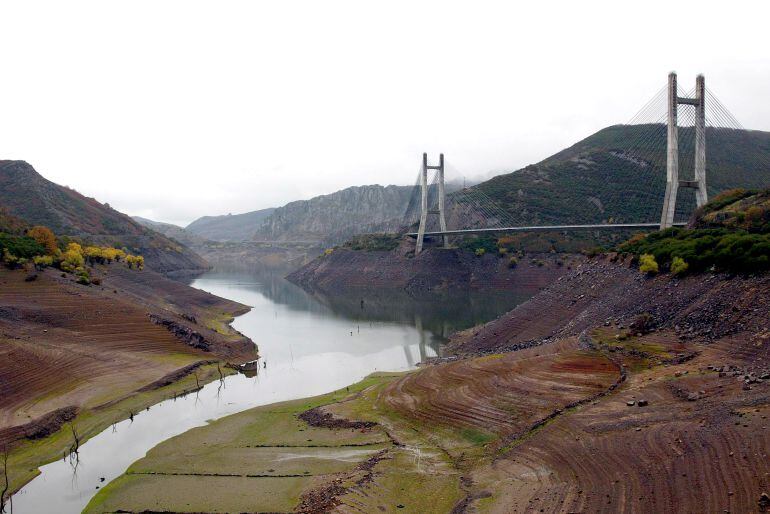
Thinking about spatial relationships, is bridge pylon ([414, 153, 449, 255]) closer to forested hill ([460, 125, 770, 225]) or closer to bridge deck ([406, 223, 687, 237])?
bridge deck ([406, 223, 687, 237])

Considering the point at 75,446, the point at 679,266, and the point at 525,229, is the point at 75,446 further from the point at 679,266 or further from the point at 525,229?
the point at 525,229

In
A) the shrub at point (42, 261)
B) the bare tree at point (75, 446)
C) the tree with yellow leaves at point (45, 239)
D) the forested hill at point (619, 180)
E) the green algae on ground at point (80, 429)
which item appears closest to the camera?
the green algae on ground at point (80, 429)

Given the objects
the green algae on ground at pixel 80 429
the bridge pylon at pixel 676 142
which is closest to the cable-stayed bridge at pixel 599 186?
the bridge pylon at pixel 676 142

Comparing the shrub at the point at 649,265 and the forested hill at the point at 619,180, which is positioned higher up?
the forested hill at the point at 619,180

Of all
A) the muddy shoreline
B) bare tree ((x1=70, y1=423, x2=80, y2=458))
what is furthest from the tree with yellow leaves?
the muddy shoreline

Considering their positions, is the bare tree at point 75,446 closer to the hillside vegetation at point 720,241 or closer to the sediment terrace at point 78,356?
the sediment terrace at point 78,356

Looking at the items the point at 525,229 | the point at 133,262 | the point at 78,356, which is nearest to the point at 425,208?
the point at 525,229
